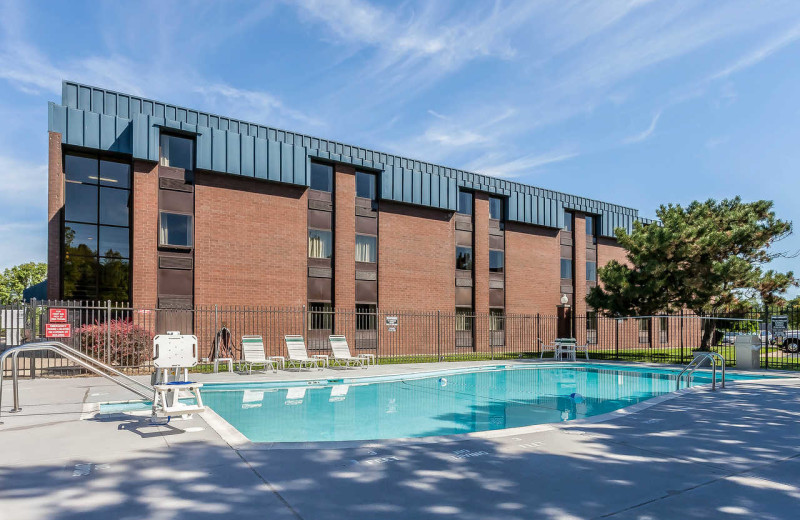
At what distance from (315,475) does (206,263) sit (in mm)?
16310

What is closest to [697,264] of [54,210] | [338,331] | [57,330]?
[338,331]

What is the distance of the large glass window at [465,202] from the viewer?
27.2 metres

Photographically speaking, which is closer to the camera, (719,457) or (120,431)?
(719,457)

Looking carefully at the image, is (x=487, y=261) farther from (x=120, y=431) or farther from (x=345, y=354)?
(x=120, y=431)

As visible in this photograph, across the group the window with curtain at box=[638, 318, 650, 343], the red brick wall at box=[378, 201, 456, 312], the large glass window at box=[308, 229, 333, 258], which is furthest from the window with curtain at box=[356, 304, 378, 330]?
the window with curtain at box=[638, 318, 650, 343]

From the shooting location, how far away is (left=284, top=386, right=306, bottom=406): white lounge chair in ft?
38.1

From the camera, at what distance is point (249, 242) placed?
20.6m

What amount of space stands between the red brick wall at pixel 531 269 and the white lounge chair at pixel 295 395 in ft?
55.7

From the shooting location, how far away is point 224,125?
20922mm

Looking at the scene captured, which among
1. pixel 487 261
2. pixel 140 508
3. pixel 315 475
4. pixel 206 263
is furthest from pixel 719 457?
pixel 487 261

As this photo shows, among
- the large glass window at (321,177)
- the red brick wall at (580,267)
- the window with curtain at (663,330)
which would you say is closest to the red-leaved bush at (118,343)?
the large glass window at (321,177)

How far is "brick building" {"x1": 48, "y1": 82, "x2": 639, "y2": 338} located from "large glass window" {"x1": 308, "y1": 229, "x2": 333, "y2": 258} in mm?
58

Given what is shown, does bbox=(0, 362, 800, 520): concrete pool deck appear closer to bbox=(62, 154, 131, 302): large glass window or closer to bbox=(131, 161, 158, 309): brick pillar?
bbox=(131, 161, 158, 309): brick pillar

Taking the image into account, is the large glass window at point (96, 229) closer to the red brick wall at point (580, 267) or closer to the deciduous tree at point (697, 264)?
the deciduous tree at point (697, 264)
